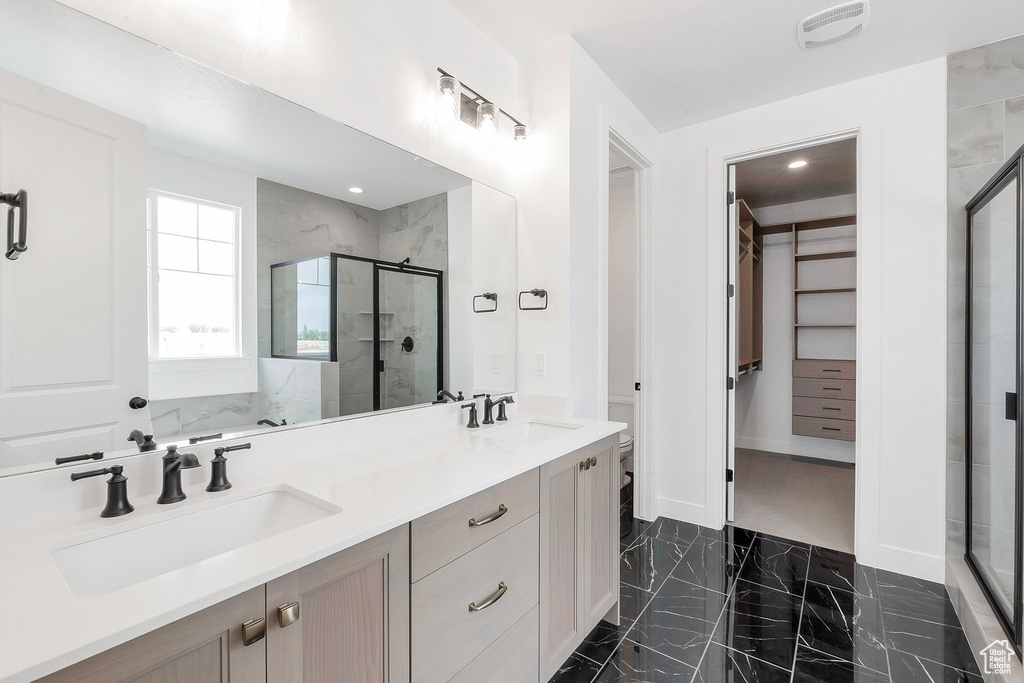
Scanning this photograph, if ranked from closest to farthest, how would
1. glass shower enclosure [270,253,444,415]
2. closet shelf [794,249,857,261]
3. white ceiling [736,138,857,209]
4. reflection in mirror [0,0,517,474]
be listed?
reflection in mirror [0,0,517,474] < glass shower enclosure [270,253,444,415] < white ceiling [736,138,857,209] < closet shelf [794,249,857,261]

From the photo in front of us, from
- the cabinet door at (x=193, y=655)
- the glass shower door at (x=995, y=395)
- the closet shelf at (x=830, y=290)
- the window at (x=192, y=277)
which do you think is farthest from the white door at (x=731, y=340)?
the cabinet door at (x=193, y=655)

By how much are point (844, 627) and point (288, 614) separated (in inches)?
87.2

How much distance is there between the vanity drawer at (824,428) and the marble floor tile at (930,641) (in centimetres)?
247

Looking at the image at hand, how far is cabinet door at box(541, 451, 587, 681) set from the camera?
1.52m

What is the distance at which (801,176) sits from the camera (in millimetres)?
3855

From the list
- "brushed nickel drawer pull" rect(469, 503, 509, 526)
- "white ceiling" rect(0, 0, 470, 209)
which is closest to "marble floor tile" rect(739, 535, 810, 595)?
"brushed nickel drawer pull" rect(469, 503, 509, 526)

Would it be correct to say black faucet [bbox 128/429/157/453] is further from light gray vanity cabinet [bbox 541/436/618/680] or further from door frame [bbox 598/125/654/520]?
door frame [bbox 598/125/654/520]

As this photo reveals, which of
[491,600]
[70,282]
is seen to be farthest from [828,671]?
[70,282]

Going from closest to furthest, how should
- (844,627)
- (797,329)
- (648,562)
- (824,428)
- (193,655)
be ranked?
1. (193,655)
2. (844,627)
3. (648,562)
4. (824,428)
5. (797,329)

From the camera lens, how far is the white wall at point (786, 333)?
438cm

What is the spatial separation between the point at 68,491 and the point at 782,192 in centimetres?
508

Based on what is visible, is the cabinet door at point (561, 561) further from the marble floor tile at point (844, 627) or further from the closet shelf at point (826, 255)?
the closet shelf at point (826, 255)

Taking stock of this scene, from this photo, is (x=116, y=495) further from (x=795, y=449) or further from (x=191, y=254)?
(x=795, y=449)

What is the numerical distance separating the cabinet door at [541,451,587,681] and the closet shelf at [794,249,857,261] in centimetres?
395
